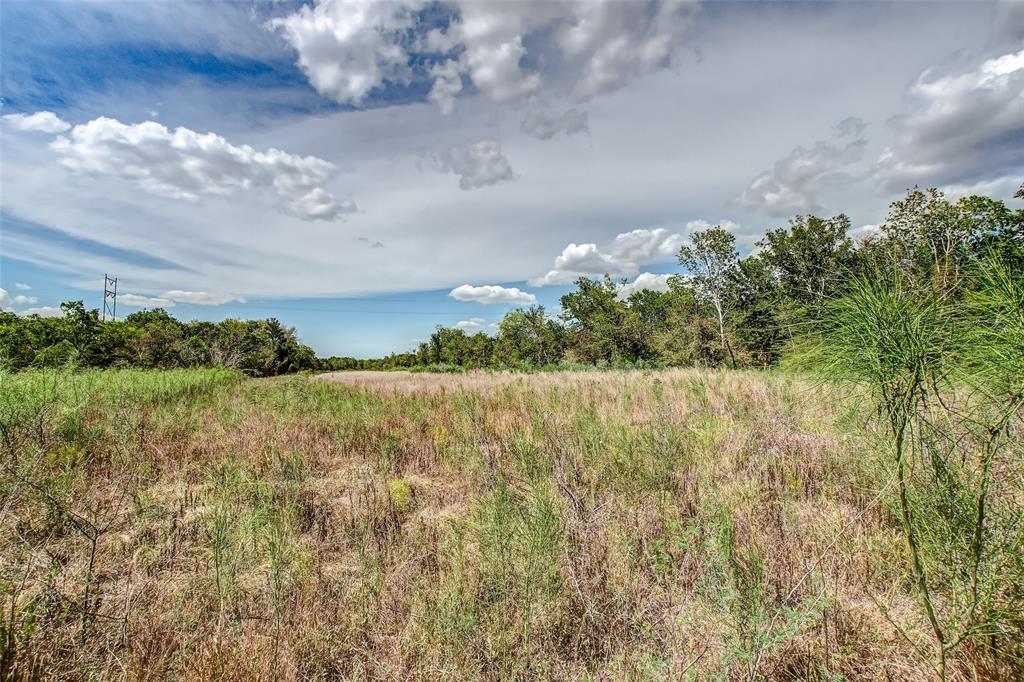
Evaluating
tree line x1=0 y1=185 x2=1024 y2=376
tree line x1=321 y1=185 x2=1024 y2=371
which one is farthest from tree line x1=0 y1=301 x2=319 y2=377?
tree line x1=321 y1=185 x2=1024 y2=371

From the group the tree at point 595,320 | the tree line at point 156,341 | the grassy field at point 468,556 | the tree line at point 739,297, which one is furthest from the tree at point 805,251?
the tree line at point 156,341

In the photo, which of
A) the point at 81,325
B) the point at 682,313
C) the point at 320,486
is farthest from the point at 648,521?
the point at 81,325

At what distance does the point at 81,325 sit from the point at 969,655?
50.5 meters

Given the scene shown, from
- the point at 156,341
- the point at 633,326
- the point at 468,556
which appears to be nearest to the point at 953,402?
the point at 468,556

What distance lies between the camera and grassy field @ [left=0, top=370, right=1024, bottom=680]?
79.9 inches

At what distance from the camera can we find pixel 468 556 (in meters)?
3.01

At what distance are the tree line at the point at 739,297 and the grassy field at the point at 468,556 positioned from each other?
0.91 metres

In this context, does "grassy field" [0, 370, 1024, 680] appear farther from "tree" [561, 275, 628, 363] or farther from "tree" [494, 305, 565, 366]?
"tree" [494, 305, 565, 366]

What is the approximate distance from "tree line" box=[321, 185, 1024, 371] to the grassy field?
0.91m

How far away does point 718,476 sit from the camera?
13.5ft

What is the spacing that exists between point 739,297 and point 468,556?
44.3 metres

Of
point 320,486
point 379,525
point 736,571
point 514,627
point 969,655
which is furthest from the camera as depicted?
point 320,486

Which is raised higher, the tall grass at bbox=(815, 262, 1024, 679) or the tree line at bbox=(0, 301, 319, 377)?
the tree line at bbox=(0, 301, 319, 377)

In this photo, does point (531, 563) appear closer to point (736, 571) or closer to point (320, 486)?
point (736, 571)
